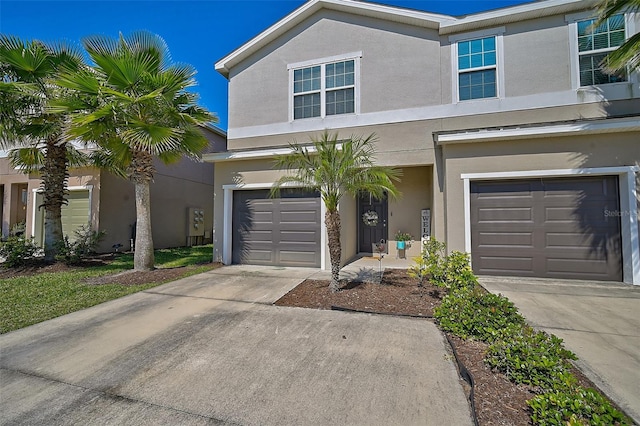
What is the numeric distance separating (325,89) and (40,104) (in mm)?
7883

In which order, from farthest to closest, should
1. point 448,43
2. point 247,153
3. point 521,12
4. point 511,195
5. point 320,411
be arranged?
1. point 247,153
2. point 448,43
3. point 521,12
4. point 511,195
5. point 320,411

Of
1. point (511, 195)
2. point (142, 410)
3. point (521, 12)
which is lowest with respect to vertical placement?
point (142, 410)

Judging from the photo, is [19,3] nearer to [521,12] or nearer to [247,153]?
[247,153]

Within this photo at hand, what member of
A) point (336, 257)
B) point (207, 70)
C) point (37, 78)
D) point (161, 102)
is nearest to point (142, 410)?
point (336, 257)

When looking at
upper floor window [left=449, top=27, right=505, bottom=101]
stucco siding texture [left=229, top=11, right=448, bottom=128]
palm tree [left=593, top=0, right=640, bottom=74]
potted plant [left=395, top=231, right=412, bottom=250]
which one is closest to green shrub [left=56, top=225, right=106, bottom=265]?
stucco siding texture [left=229, top=11, right=448, bottom=128]

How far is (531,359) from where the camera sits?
2781mm

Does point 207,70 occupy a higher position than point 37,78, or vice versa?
point 207,70

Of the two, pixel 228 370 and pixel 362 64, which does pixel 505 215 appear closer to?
pixel 362 64

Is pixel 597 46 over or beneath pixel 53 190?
over

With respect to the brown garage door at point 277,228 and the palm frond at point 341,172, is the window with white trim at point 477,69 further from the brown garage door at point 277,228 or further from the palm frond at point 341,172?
the brown garage door at point 277,228

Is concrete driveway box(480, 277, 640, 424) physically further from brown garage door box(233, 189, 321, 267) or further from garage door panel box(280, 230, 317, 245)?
brown garage door box(233, 189, 321, 267)

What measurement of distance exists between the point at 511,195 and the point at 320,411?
685 centimetres

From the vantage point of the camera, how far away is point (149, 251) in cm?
779

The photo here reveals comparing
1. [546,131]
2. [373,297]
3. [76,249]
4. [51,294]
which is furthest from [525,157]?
[76,249]
